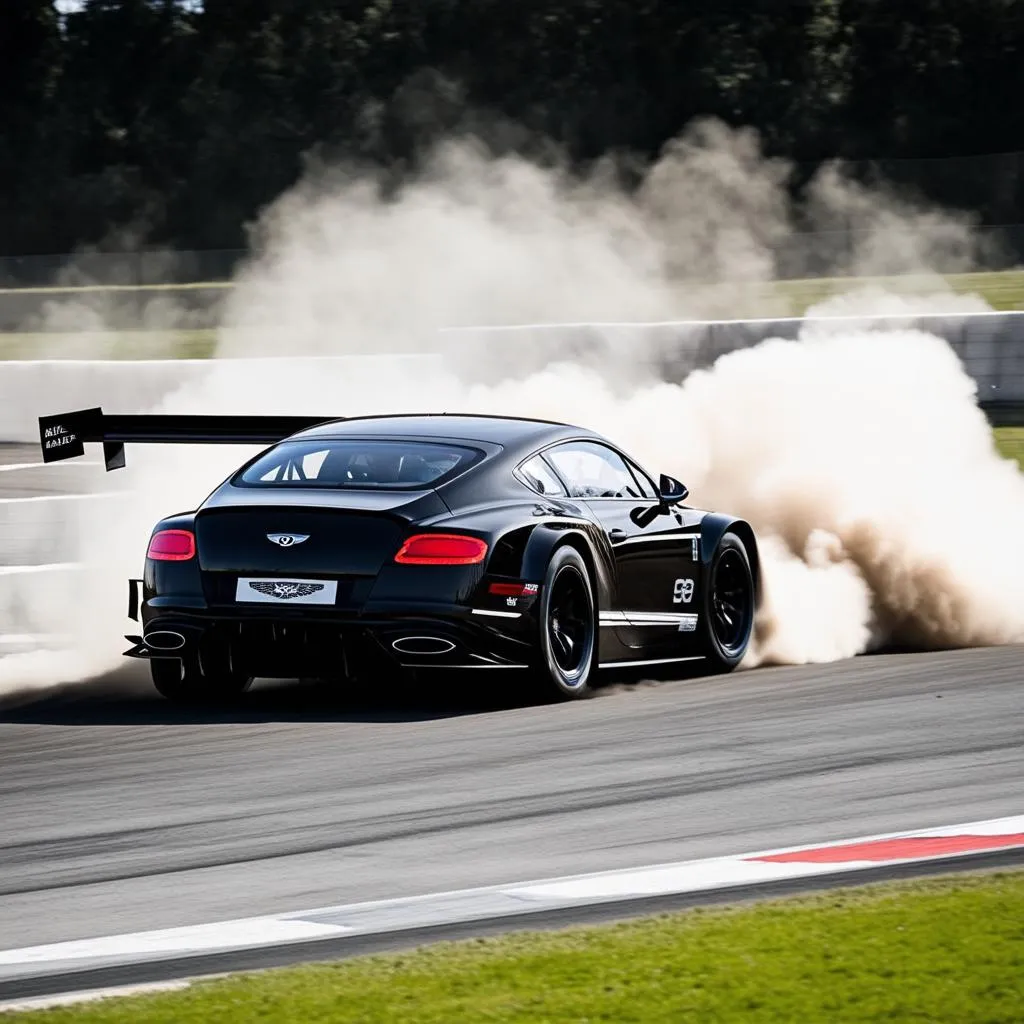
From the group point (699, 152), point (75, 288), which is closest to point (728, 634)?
point (75, 288)

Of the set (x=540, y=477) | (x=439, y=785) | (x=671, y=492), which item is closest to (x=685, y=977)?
(x=439, y=785)

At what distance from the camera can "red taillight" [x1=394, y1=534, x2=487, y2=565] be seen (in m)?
9.24

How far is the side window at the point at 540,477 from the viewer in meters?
9.98

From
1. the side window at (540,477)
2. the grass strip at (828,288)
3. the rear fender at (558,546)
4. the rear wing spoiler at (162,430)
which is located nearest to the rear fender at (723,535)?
the rear fender at (558,546)

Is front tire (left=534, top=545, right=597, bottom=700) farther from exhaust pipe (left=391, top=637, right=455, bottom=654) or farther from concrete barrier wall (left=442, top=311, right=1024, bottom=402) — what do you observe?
concrete barrier wall (left=442, top=311, right=1024, bottom=402)

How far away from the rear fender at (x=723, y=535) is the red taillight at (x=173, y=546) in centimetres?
266

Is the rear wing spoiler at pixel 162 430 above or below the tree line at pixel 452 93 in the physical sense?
below

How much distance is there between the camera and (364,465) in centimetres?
984

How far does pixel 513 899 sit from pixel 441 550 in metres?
3.50

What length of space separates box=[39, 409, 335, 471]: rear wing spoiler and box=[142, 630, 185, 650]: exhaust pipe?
1112 millimetres

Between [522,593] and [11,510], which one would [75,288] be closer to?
[11,510]

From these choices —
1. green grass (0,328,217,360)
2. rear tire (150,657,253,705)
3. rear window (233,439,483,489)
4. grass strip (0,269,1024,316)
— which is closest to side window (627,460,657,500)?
rear window (233,439,483,489)

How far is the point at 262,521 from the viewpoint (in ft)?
30.7

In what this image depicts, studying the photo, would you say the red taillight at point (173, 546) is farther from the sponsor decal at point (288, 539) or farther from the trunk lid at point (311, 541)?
the sponsor decal at point (288, 539)
